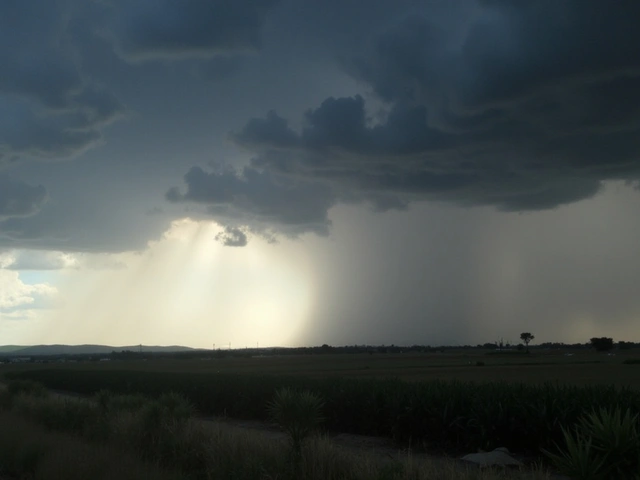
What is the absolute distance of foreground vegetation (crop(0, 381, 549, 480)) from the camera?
11.2 m

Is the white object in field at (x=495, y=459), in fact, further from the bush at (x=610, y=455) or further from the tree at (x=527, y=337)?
the tree at (x=527, y=337)

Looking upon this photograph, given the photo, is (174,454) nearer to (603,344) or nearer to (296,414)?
(296,414)

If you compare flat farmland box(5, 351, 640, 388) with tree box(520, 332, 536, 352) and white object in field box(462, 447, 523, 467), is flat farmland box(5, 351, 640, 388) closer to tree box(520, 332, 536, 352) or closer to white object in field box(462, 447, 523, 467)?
A: white object in field box(462, 447, 523, 467)

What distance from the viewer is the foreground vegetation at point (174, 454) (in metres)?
11.2

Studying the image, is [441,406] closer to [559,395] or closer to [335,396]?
[559,395]

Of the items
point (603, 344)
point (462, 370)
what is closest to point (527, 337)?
point (603, 344)

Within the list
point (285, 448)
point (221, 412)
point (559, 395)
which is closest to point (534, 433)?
point (559, 395)

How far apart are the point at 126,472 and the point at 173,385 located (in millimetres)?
27167

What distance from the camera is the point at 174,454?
14.7 m

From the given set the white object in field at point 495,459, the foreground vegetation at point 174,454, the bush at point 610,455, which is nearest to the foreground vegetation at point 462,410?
the white object in field at point 495,459

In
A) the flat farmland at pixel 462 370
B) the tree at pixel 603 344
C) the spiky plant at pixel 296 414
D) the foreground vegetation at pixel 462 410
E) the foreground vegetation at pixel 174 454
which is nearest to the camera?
the foreground vegetation at pixel 174 454

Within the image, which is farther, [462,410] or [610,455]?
[462,410]

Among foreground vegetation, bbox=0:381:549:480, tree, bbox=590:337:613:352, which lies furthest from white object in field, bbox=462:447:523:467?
tree, bbox=590:337:613:352

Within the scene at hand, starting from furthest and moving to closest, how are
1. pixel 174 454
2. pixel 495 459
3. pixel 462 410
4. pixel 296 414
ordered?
pixel 462 410, pixel 495 459, pixel 174 454, pixel 296 414
